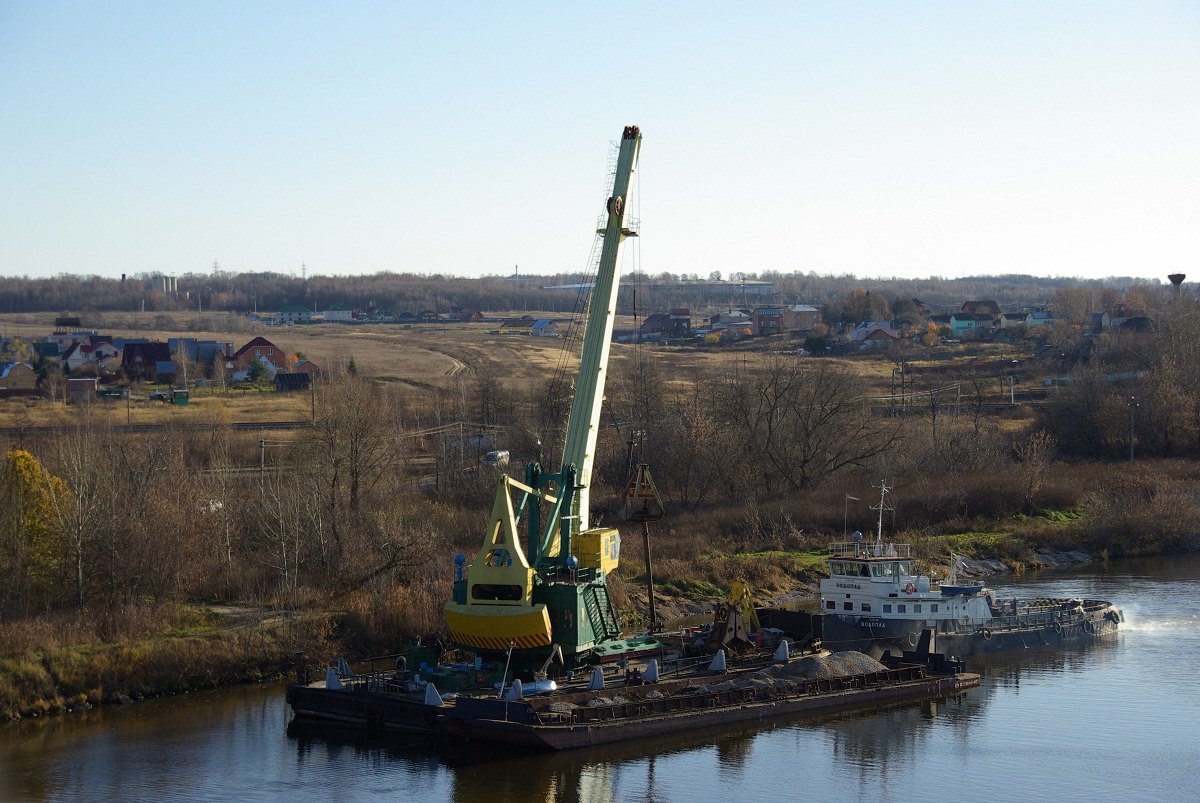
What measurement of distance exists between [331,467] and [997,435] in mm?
35532

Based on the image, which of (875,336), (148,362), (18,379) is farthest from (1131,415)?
(18,379)

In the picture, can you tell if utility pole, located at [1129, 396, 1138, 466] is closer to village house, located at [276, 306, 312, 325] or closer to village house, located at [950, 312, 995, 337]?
village house, located at [950, 312, 995, 337]

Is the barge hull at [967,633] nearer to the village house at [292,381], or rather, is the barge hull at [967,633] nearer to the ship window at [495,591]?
the ship window at [495,591]

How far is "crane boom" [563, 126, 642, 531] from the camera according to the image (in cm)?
3284

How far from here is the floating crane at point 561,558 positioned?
2952 centimetres

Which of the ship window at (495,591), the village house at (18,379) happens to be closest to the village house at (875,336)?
the village house at (18,379)

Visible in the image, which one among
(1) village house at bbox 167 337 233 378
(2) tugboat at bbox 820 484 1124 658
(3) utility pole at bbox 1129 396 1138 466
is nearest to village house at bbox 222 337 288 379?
(1) village house at bbox 167 337 233 378

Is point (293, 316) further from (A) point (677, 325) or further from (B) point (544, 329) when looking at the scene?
(A) point (677, 325)

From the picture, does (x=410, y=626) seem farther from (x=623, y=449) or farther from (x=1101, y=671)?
(x=623, y=449)

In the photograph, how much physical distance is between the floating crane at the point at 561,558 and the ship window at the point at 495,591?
0.02 m

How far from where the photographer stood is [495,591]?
29750 millimetres

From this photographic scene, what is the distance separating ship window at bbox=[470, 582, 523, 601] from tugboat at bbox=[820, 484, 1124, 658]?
10491 millimetres

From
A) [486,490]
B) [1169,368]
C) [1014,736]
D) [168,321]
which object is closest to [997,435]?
[1169,368]

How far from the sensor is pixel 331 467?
153 feet
